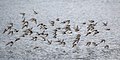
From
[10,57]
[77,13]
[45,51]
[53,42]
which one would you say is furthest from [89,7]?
[10,57]

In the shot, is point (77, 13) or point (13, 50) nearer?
point (13, 50)

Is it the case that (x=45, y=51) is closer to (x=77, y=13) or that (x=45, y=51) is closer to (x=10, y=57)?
(x=10, y=57)

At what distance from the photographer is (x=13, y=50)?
279 cm

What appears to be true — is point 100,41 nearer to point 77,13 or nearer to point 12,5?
point 77,13

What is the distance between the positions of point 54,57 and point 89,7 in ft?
5.61

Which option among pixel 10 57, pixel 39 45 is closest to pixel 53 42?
pixel 39 45

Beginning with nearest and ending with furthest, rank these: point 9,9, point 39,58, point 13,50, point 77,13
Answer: point 39,58 → point 13,50 → point 77,13 → point 9,9

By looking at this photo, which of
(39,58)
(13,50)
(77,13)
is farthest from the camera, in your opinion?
(77,13)

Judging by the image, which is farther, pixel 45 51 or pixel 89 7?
pixel 89 7

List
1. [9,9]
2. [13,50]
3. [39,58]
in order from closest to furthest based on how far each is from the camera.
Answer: [39,58] → [13,50] → [9,9]

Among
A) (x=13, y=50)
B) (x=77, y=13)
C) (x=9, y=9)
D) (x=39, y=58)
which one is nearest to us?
(x=39, y=58)

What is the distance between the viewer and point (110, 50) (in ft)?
8.86

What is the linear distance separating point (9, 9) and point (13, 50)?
1497 mm

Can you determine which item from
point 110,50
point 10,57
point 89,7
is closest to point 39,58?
point 10,57
